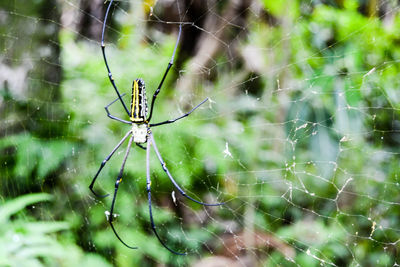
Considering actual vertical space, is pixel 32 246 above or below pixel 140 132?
below

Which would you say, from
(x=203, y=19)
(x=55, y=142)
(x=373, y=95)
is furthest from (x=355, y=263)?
(x=55, y=142)

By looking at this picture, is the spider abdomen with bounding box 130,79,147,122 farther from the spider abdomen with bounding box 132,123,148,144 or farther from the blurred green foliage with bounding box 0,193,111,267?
the blurred green foliage with bounding box 0,193,111,267

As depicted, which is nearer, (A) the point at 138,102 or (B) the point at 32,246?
(A) the point at 138,102

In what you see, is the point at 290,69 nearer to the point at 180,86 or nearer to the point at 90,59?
the point at 180,86

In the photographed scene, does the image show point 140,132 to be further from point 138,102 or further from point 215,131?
point 215,131

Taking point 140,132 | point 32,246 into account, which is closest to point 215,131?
point 140,132

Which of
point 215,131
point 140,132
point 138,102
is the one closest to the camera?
point 138,102

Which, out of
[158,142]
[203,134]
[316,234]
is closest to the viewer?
[316,234]

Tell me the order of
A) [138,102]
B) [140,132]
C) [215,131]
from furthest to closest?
1. [215,131]
2. [140,132]
3. [138,102]
